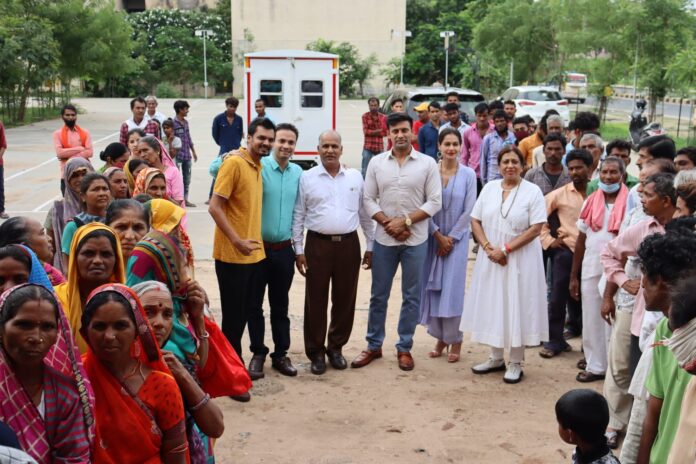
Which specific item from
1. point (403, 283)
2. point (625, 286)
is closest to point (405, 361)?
point (403, 283)

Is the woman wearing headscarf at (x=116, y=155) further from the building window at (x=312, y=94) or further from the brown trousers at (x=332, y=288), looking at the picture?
the building window at (x=312, y=94)

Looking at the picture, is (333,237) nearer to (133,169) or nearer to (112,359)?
(133,169)

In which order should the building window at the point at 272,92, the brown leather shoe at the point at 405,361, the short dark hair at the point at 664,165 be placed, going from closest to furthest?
1. the short dark hair at the point at 664,165
2. the brown leather shoe at the point at 405,361
3. the building window at the point at 272,92

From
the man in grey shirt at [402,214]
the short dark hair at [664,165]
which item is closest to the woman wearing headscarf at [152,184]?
the man in grey shirt at [402,214]

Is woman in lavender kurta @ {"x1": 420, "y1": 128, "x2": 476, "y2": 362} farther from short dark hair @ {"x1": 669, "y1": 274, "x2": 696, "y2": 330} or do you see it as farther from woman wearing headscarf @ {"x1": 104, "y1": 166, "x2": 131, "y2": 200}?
short dark hair @ {"x1": 669, "y1": 274, "x2": 696, "y2": 330}

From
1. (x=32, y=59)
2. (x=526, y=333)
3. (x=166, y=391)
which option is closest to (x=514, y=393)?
(x=526, y=333)

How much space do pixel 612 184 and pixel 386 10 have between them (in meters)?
49.5

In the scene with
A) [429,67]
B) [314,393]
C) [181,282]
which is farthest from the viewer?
[429,67]

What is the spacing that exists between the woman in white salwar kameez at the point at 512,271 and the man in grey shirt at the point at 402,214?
49 cm

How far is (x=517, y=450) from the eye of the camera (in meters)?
5.27

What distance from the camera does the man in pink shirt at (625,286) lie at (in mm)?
5062

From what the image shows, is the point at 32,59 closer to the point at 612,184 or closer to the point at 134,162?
the point at 134,162

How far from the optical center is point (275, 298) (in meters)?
6.52

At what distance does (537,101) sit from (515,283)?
2360 centimetres
